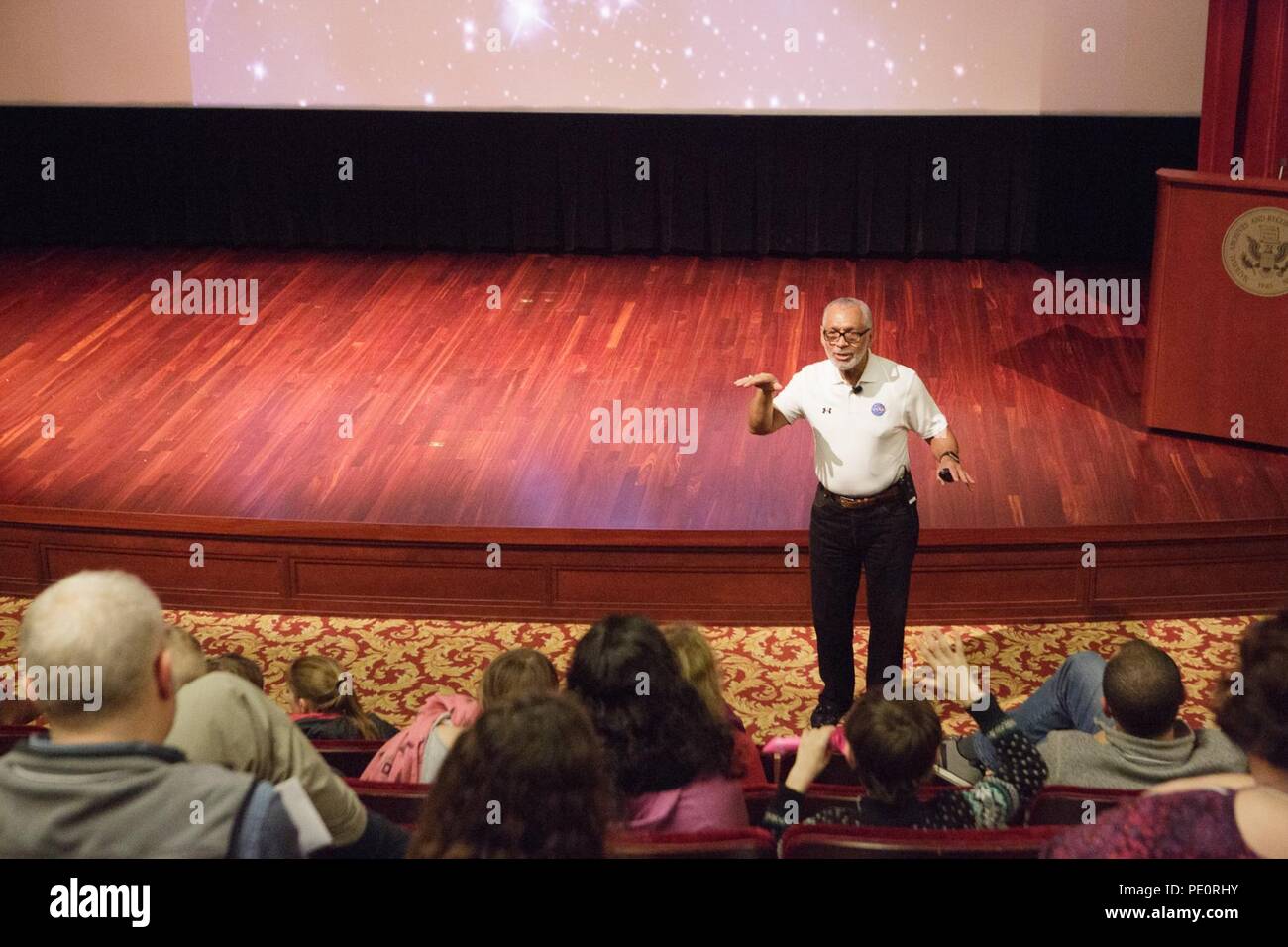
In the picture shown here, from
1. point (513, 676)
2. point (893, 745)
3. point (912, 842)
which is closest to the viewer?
point (912, 842)

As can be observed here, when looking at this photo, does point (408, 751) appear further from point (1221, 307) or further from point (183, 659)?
point (1221, 307)

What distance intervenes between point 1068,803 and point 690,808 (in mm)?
670

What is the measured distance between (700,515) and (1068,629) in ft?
4.34

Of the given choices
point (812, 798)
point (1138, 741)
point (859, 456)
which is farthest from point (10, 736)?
point (1138, 741)

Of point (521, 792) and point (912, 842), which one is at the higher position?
point (521, 792)

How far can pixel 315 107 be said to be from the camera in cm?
904

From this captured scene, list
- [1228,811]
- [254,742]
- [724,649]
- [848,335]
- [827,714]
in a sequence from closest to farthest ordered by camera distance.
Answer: [1228,811]
[254,742]
[848,335]
[827,714]
[724,649]

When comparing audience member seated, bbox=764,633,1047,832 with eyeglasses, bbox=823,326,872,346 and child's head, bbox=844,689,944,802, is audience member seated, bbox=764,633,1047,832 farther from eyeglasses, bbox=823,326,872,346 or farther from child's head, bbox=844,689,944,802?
eyeglasses, bbox=823,326,872,346

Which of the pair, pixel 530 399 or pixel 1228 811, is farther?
pixel 530 399

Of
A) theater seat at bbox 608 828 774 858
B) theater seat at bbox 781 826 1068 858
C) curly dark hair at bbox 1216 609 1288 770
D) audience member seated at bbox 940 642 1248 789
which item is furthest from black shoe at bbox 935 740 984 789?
curly dark hair at bbox 1216 609 1288 770

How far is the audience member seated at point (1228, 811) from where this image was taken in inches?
65.8

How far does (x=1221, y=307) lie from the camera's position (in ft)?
18.5

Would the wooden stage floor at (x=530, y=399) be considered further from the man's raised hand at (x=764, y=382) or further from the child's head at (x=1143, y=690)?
the child's head at (x=1143, y=690)

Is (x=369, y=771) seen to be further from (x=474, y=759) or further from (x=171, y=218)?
(x=171, y=218)
